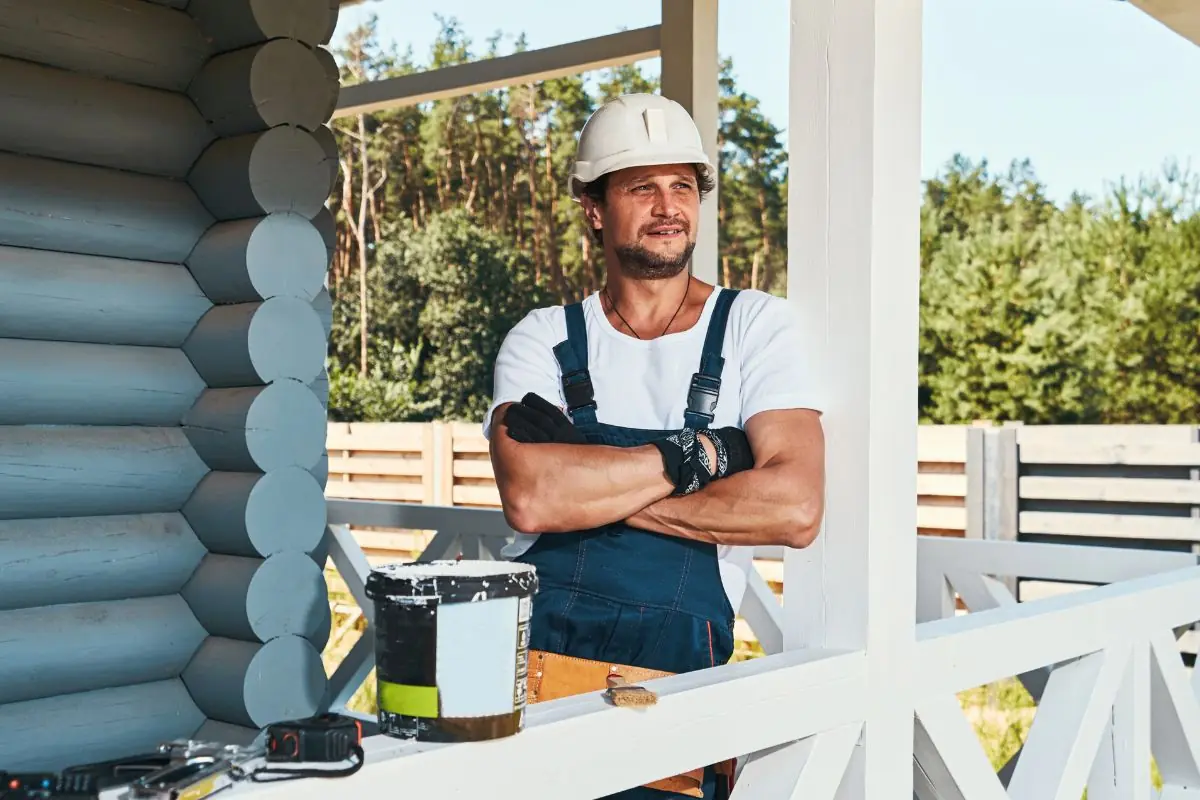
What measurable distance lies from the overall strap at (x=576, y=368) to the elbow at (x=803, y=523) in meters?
0.42

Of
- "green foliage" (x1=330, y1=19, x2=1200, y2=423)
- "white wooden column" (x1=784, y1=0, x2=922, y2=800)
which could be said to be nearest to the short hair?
"white wooden column" (x1=784, y1=0, x2=922, y2=800)

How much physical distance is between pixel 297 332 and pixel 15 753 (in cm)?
141

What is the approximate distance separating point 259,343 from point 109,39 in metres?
0.99

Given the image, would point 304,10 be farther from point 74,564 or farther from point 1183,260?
point 1183,260

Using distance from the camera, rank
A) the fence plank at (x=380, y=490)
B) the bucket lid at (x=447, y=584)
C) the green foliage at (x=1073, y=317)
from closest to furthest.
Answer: the bucket lid at (x=447, y=584) < the fence plank at (x=380, y=490) < the green foliage at (x=1073, y=317)

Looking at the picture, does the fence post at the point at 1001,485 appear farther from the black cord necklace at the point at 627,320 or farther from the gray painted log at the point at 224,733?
the black cord necklace at the point at 627,320

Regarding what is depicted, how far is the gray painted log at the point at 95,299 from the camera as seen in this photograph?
3.80 m

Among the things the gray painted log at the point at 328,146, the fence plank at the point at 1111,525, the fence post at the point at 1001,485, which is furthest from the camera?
the fence post at the point at 1001,485

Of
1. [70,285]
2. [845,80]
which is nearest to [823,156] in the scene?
[845,80]

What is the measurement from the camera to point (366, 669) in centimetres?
505

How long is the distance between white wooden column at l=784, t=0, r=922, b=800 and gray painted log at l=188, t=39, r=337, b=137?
2.20m

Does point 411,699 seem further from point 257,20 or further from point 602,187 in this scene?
point 257,20

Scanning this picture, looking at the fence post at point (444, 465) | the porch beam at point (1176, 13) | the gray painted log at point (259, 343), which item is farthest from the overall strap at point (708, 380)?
the fence post at point (444, 465)

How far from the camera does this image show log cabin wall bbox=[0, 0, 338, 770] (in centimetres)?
382
